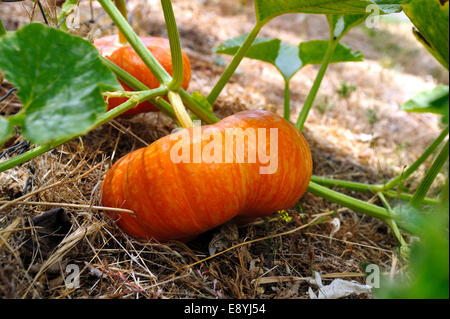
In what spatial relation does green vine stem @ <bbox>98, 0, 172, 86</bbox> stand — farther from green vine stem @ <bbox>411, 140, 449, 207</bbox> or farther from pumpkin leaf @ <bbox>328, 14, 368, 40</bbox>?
green vine stem @ <bbox>411, 140, 449, 207</bbox>

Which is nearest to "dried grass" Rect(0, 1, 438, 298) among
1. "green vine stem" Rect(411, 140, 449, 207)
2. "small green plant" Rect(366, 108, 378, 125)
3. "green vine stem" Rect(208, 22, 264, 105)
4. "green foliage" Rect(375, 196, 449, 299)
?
"small green plant" Rect(366, 108, 378, 125)

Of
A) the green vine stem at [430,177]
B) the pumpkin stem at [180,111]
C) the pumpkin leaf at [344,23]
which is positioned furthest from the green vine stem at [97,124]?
the green vine stem at [430,177]

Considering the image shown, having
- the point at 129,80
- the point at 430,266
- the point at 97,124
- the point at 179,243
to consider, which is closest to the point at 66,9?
the point at 129,80

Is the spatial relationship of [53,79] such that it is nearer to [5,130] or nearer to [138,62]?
[5,130]

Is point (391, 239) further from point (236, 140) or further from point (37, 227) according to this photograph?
point (37, 227)

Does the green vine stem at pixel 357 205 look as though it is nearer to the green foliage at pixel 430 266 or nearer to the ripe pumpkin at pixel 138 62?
the ripe pumpkin at pixel 138 62
